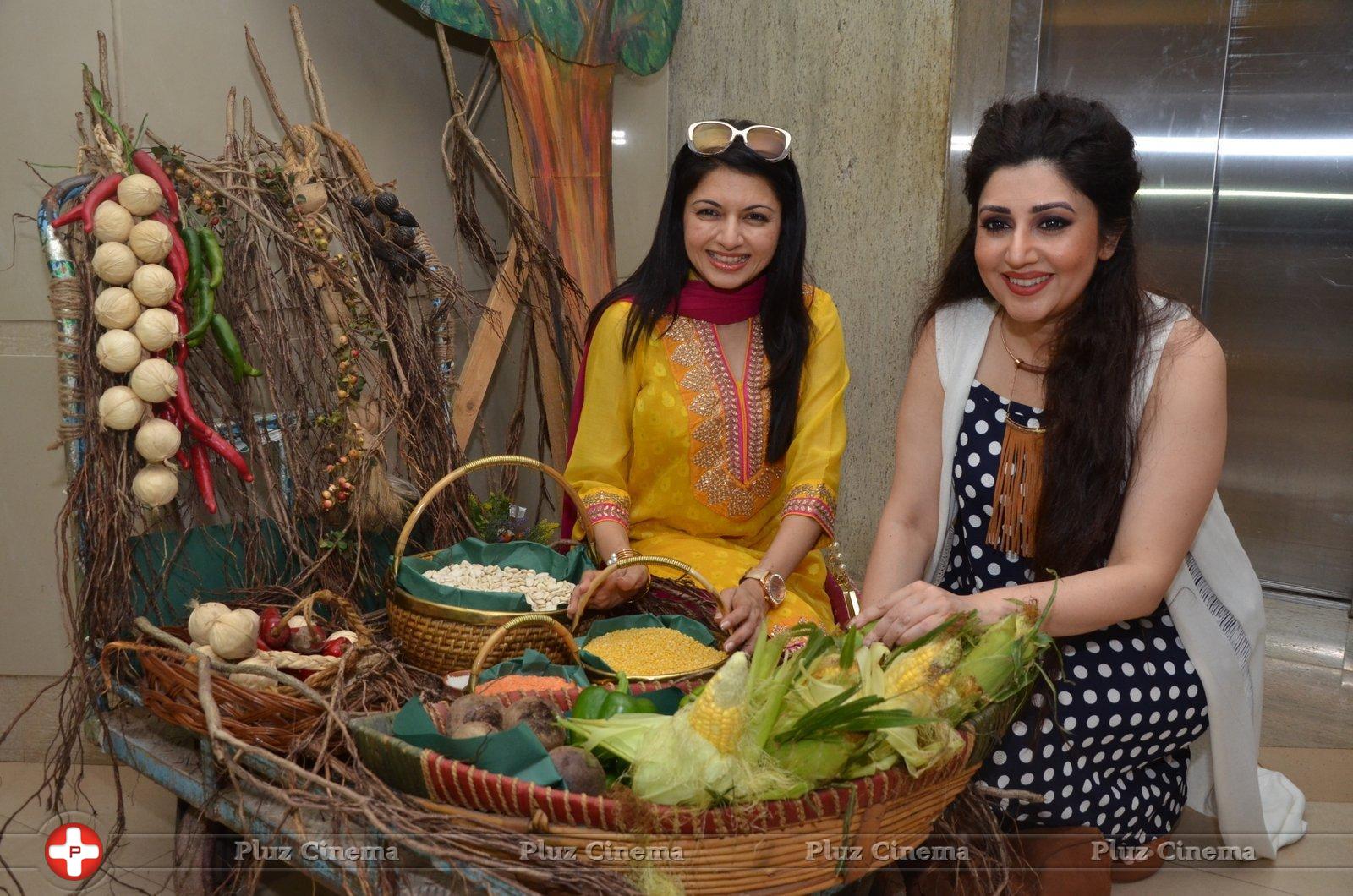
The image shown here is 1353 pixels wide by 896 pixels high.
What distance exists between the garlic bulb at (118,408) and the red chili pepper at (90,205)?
1.09 feet

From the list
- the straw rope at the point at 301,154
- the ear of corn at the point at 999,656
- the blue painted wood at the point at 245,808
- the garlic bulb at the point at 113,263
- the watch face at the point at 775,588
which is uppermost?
the straw rope at the point at 301,154

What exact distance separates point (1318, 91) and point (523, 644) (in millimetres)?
3671

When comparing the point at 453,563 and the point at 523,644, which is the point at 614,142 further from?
the point at 523,644

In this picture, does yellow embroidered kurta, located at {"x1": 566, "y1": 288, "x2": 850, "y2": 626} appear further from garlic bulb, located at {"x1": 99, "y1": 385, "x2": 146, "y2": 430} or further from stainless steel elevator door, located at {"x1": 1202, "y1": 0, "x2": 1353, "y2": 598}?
stainless steel elevator door, located at {"x1": 1202, "y1": 0, "x2": 1353, "y2": 598}

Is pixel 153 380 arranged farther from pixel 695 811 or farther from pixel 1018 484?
pixel 1018 484

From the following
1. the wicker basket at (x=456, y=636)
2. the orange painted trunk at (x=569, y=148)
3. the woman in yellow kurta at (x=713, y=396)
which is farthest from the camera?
the orange painted trunk at (x=569, y=148)

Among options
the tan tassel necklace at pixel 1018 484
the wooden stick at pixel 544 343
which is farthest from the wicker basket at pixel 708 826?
the wooden stick at pixel 544 343

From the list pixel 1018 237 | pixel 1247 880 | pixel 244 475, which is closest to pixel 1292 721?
pixel 1247 880

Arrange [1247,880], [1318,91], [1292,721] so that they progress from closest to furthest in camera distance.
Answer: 1. [1247,880]
2. [1292,721]
3. [1318,91]

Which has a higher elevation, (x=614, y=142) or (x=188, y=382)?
(x=614, y=142)

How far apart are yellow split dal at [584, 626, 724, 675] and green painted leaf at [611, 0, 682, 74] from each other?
7.27 ft

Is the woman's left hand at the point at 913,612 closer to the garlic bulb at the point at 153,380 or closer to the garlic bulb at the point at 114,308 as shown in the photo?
the garlic bulb at the point at 153,380

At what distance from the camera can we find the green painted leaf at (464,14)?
10.4 ft

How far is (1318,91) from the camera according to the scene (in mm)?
4094
